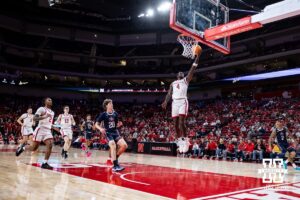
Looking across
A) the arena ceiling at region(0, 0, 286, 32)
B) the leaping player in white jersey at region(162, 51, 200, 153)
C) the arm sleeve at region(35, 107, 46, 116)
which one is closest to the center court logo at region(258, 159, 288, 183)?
the leaping player in white jersey at region(162, 51, 200, 153)

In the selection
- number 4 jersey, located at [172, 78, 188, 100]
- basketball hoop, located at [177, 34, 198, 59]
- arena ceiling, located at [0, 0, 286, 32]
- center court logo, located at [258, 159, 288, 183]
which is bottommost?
center court logo, located at [258, 159, 288, 183]

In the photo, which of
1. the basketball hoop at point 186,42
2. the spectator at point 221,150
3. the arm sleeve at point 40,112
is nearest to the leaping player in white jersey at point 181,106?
the arm sleeve at point 40,112

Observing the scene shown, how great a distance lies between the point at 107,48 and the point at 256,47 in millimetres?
17291

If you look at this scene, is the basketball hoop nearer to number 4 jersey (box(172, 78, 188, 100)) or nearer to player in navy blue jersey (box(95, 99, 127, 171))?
number 4 jersey (box(172, 78, 188, 100))

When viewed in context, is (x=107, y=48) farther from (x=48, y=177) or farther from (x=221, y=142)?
(x=48, y=177)

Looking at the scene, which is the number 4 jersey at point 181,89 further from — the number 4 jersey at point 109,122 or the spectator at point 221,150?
the spectator at point 221,150

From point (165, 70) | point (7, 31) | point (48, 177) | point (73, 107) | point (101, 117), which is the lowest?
point (48, 177)

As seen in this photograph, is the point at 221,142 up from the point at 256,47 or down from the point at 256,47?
down

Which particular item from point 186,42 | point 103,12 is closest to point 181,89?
point 186,42

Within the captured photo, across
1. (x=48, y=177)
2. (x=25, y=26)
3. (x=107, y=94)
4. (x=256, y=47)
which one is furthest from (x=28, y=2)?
(x=48, y=177)

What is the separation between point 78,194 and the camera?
16.2ft

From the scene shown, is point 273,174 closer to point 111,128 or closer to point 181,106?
point 181,106

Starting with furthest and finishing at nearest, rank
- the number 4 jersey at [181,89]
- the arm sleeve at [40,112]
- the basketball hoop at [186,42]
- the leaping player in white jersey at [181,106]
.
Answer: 1. the basketball hoop at [186,42]
2. the arm sleeve at [40,112]
3. the number 4 jersey at [181,89]
4. the leaping player in white jersey at [181,106]

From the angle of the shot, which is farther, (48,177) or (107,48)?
(107,48)
